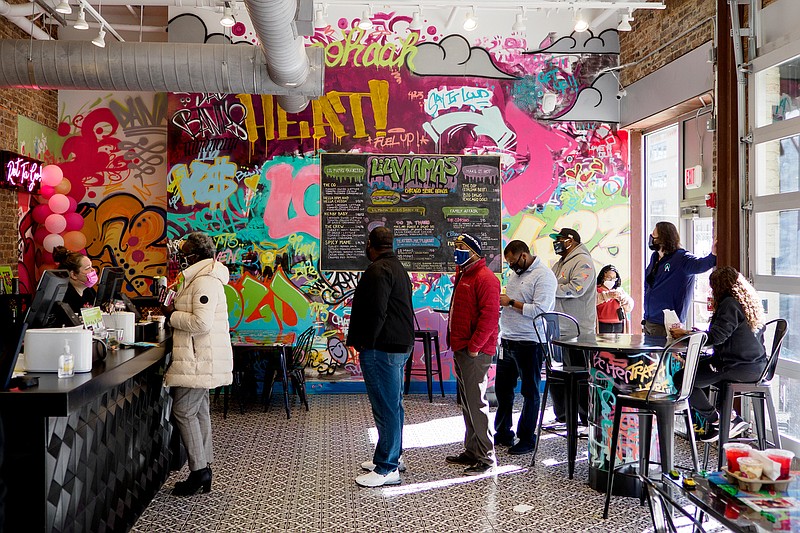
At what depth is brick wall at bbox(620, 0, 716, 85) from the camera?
6695 mm

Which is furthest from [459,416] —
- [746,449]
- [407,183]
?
[746,449]

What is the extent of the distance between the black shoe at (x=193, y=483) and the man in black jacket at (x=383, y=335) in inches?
39.6

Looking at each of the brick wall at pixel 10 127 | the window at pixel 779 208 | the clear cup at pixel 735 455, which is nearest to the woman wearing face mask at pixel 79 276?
the brick wall at pixel 10 127

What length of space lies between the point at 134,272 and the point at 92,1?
3000 mm

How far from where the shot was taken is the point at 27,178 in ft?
25.2

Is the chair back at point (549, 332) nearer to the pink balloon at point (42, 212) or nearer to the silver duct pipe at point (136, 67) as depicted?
the silver duct pipe at point (136, 67)

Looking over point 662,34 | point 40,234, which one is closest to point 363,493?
point 40,234

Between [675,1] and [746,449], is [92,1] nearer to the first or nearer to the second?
[675,1]

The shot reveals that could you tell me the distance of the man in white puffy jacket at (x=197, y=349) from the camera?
463cm

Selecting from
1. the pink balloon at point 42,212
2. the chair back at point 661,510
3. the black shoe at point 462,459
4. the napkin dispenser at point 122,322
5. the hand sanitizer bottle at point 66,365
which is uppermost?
the pink balloon at point 42,212

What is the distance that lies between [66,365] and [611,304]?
228 inches

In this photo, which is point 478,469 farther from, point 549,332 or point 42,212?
point 42,212

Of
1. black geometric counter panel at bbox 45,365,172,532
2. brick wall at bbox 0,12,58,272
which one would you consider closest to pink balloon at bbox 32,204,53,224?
brick wall at bbox 0,12,58,272

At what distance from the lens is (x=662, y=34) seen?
7.52 metres
